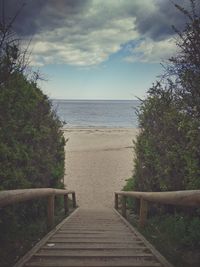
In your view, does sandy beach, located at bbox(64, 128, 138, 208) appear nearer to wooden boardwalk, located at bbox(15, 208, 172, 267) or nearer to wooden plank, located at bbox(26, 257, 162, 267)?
wooden boardwalk, located at bbox(15, 208, 172, 267)

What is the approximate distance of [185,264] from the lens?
4.05 meters

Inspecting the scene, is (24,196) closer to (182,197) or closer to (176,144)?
(182,197)

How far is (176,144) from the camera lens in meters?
6.72

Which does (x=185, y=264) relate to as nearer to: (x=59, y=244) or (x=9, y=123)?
(x=59, y=244)

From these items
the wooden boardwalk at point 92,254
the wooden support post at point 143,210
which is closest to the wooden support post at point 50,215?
the wooden boardwalk at point 92,254

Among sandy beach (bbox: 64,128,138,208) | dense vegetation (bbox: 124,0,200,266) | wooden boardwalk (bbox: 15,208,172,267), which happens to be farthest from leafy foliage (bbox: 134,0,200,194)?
sandy beach (bbox: 64,128,138,208)

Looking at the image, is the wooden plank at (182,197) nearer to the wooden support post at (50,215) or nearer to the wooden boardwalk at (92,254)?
the wooden boardwalk at (92,254)

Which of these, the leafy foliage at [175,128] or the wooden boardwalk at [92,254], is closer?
the wooden boardwalk at [92,254]

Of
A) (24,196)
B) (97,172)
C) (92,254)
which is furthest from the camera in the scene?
(97,172)

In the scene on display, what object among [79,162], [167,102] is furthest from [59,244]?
[79,162]

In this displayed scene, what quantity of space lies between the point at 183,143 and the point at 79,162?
18835 millimetres

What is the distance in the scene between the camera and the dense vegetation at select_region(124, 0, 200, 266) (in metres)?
4.78

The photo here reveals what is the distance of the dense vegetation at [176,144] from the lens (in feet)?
15.7

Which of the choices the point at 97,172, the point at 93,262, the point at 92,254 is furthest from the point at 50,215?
the point at 97,172
